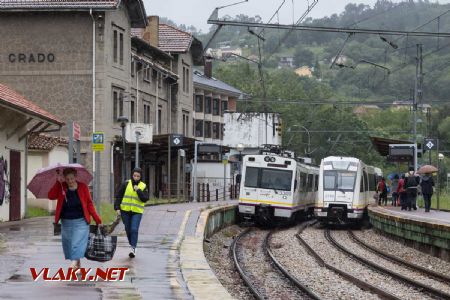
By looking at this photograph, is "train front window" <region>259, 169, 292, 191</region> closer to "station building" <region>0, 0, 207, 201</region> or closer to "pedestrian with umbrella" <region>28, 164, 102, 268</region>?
"station building" <region>0, 0, 207, 201</region>

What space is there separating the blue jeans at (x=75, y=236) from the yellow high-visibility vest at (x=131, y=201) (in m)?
3.43

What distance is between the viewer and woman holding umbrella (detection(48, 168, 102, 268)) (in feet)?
44.3

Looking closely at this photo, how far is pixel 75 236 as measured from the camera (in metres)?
13.6

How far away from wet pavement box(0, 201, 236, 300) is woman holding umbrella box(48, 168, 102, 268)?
2.11 feet

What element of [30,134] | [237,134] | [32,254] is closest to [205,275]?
[32,254]

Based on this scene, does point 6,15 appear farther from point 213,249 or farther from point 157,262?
point 157,262

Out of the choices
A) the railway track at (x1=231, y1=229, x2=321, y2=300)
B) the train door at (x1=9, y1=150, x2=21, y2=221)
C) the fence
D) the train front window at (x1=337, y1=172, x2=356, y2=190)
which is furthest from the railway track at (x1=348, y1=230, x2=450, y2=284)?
the fence

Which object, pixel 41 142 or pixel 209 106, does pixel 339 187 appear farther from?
pixel 209 106

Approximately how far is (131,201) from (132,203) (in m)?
0.04

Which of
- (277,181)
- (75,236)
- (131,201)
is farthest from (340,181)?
(75,236)

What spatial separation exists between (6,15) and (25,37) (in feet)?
4.10

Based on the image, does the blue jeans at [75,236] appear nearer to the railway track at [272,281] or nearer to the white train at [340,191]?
the railway track at [272,281]

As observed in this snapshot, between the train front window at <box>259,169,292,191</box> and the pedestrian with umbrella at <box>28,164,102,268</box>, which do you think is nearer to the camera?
the pedestrian with umbrella at <box>28,164,102,268</box>

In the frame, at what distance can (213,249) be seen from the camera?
2625 centimetres
